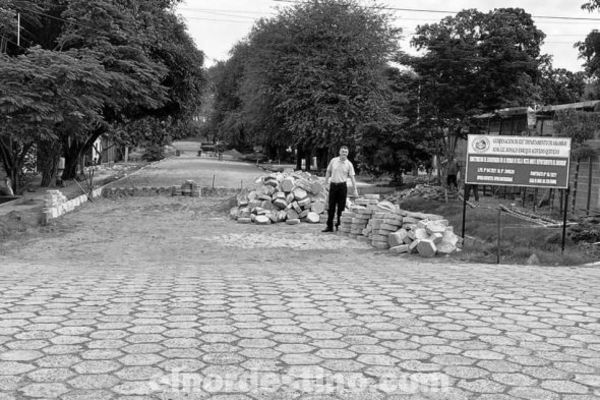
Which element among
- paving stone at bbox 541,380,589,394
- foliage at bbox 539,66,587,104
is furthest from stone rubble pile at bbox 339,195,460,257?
foliage at bbox 539,66,587,104

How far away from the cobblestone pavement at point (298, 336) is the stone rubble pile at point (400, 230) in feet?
8.17

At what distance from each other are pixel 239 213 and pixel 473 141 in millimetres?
7284

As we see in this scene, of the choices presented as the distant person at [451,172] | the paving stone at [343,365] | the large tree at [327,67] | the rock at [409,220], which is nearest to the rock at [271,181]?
the rock at [409,220]

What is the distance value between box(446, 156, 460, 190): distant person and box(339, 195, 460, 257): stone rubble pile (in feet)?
27.8

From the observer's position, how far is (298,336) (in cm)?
453

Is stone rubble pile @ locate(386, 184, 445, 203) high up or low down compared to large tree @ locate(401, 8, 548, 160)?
down

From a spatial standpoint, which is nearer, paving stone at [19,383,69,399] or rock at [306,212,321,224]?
paving stone at [19,383,69,399]

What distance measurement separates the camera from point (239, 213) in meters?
16.1

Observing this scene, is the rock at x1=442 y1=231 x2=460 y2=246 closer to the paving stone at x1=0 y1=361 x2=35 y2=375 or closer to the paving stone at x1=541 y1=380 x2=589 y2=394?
the paving stone at x1=541 y1=380 x2=589 y2=394

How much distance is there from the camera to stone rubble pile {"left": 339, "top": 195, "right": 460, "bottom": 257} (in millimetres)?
10344

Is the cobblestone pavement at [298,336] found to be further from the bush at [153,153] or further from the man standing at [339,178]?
the bush at [153,153]

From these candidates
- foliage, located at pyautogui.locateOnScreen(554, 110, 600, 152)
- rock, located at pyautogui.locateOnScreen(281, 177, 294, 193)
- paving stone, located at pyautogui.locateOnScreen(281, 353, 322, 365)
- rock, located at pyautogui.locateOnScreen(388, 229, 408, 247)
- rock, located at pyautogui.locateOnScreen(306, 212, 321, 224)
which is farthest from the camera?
rock, located at pyautogui.locateOnScreen(281, 177, 294, 193)

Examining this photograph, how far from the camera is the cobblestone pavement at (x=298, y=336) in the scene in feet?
11.4

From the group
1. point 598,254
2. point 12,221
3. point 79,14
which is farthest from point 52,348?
point 79,14
